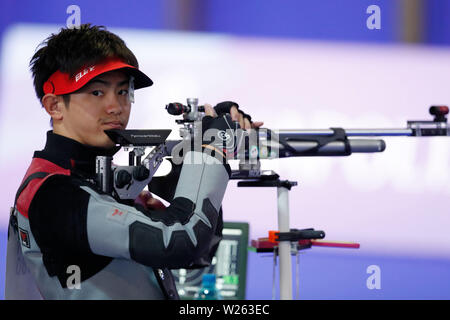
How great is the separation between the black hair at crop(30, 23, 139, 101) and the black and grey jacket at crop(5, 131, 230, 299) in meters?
0.22

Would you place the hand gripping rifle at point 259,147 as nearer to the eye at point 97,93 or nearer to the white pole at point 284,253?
the white pole at point 284,253

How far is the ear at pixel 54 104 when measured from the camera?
5.47 feet

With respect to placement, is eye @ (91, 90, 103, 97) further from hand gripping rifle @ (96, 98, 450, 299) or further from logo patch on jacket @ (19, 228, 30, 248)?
logo patch on jacket @ (19, 228, 30, 248)

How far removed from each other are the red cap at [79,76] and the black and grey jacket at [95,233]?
0.15 meters

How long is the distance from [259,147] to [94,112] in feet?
1.92

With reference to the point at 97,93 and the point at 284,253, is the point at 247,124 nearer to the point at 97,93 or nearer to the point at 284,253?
the point at 97,93

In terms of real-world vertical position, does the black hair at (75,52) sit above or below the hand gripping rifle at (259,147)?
above

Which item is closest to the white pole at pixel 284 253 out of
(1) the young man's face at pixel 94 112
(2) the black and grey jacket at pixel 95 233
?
(2) the black and grey jacket at pixel 95 233

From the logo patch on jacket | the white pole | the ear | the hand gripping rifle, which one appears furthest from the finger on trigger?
the logo patch on jacket

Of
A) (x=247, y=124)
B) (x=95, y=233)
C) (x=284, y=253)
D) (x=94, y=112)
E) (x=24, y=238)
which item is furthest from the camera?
(x=284, y=253)

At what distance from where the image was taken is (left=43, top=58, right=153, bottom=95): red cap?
5.26 ft

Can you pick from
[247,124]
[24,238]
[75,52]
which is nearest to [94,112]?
[75,52]

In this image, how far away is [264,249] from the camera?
96.4 inches

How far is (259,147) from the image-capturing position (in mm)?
1867
